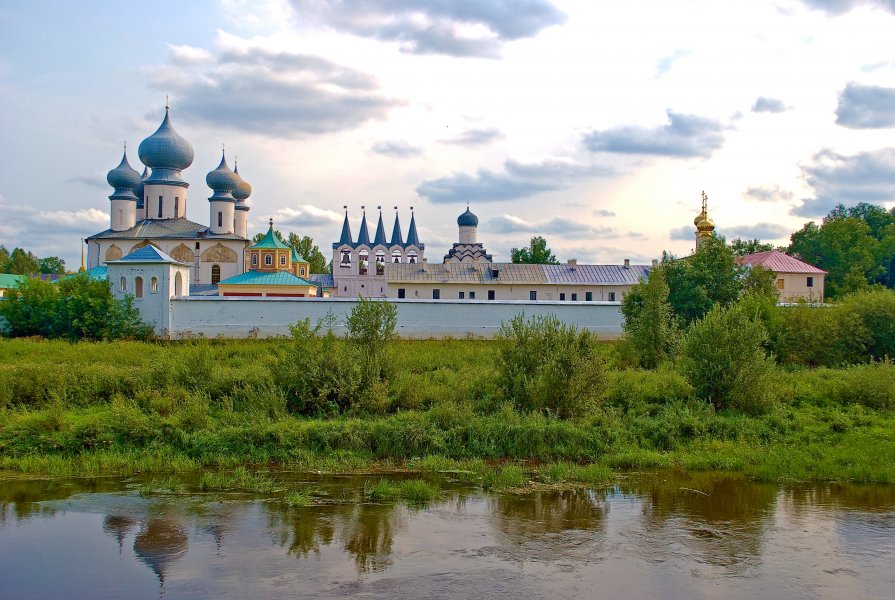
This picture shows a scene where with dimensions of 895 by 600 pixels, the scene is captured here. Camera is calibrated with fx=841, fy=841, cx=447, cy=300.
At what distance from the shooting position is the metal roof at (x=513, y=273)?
36562 millimetres

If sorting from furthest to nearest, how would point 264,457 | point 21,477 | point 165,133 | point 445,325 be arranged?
point 165,133, point 445,325, point 264,457, point 21,477

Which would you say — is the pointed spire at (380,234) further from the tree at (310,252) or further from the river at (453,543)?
the river at (453,543)

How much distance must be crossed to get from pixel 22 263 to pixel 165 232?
4158 cm

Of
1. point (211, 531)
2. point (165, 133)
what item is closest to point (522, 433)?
point (211, 531)

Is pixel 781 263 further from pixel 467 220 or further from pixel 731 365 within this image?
pixel 731 365

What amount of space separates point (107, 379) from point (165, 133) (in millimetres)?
26301

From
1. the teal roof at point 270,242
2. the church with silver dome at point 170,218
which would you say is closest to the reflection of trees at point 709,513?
the teal roof at point 270,242

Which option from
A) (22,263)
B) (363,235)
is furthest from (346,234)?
(22,263)

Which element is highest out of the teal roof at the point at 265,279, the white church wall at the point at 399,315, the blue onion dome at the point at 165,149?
the blue onion dome at the point at 165,149

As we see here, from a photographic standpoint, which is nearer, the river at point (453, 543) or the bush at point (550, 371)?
the river at point (453, 543)

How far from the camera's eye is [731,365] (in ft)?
51.0

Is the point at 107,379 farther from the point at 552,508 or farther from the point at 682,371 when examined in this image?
the point at 682,371

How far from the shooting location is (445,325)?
24.0 metres

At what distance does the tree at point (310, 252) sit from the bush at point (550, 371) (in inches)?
1609
